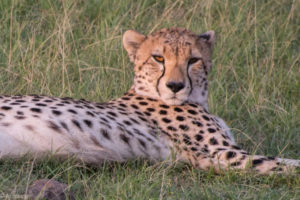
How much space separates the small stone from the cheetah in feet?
1.43

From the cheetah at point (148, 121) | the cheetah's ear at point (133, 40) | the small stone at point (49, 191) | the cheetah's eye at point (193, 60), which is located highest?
the cheetah's ear at point (133, 40)

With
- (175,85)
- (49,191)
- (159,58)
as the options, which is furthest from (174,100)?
(49,191)

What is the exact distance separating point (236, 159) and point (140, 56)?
3.21 feet

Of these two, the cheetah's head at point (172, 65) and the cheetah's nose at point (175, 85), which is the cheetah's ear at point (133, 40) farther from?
the cheetah's nose at point (175, 85)

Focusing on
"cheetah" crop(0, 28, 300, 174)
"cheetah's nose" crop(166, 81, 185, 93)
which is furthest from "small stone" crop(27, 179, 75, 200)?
"cheetah's nose" crop(166, 81, 185, 93)

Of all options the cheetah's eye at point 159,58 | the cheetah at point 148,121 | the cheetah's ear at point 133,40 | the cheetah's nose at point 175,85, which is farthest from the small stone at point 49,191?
the cheetah's ear at point 133,40

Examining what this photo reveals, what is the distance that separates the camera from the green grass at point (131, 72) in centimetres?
346

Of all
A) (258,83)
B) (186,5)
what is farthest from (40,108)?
(186,5)

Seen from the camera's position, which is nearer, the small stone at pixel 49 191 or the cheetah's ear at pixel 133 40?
the small stone at pixel 49 191

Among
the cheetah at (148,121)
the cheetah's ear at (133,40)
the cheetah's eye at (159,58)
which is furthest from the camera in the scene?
the cheetah's ear at (133,40)

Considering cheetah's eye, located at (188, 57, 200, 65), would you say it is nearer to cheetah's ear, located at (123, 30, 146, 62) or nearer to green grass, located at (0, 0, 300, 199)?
cheetah's ear, located at (123, 30, 146, 62)

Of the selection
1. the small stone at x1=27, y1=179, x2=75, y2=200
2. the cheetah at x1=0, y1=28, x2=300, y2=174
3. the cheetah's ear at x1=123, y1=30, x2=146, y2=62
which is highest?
the cheetah's ear at x1=123, y1=30, x2=146, y2=62

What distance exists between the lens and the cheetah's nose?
3.98 metres

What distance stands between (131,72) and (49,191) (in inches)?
91.6
